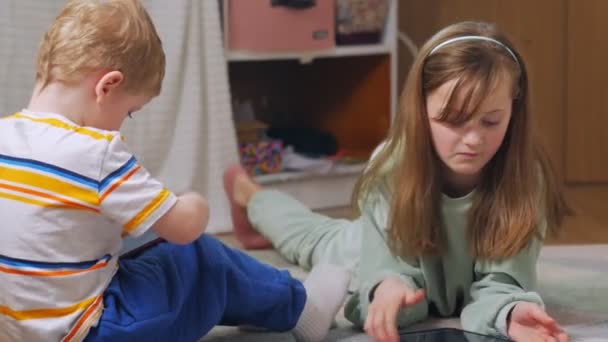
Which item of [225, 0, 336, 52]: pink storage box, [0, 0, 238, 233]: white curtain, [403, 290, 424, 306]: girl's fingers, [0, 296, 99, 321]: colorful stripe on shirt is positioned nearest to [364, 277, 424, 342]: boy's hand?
[403, 290, 424, 306]: girl's fingers

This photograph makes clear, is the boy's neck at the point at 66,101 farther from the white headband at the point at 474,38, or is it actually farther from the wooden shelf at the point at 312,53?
the wooden shelf at the point at 312,53

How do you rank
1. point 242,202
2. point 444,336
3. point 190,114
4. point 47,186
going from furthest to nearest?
point 190,114
point 242,202
point 444,336
point 47,186

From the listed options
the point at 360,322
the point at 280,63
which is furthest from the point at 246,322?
the point at 280,63

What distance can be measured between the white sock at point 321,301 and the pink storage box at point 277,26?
82 cm

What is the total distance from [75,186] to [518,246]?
557 mm

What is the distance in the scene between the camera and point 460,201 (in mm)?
1131

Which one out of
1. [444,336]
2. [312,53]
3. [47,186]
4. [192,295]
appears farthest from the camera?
[312,53]

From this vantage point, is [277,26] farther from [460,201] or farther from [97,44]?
[97,44]

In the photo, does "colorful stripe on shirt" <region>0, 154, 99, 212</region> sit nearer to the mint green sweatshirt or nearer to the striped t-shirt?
the striped t-shirt

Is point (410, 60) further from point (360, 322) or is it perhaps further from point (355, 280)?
point (360, 322)

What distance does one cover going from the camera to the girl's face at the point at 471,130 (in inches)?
41.0

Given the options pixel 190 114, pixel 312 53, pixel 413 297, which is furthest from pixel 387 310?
pixel 312 53

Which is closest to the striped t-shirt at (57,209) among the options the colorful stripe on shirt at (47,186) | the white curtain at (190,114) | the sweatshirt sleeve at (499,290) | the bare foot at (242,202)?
the colorful stripe on shirt at (47,186)

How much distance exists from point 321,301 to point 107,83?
425 mm
